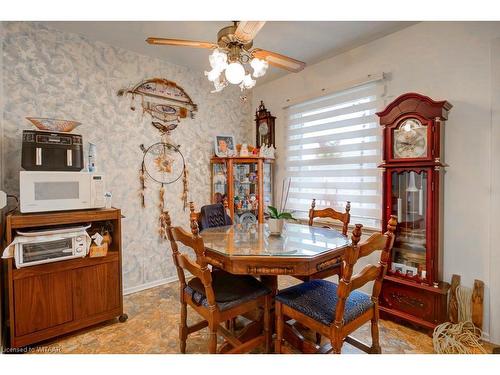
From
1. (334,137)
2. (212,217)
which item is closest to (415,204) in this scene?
(334,137)

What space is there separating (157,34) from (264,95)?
1.72 metres

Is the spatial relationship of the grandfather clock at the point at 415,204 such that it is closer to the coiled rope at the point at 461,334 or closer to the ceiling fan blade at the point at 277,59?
the coiled rope at the point at 461,334

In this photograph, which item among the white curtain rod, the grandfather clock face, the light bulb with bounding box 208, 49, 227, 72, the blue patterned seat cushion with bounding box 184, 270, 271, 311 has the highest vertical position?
the white curtain rod

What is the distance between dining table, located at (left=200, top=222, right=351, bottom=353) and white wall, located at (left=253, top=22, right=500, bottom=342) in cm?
100

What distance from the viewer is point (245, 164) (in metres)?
3.42

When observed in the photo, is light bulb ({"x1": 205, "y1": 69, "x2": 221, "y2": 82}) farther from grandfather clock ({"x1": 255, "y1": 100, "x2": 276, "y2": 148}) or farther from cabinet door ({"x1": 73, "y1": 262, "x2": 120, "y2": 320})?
grandfather clock ({"x1": 255, "y1": 100, "x2": 276, "y2": 148})

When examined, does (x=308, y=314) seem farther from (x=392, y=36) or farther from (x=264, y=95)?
(x=264, y=95)

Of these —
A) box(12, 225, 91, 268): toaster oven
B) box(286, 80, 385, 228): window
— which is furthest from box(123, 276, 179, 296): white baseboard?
box(286, 80, 385, 228): window

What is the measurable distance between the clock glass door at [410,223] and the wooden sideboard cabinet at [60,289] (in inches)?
95.5

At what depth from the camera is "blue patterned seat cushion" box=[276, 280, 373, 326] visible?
1440 mm

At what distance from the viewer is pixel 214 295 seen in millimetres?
1566

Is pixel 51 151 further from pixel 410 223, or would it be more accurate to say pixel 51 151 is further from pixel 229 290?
pixel 410 223

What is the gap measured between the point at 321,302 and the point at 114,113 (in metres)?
2.59
